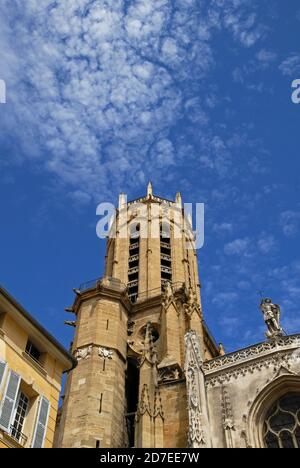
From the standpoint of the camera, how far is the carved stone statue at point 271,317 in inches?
878

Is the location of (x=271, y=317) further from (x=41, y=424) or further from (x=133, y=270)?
(x=133, y=270)

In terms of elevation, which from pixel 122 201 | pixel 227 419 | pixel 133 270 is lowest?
pixel 227 419

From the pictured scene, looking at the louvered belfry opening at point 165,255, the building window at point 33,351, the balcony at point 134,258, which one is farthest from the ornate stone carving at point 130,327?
the building window at point 33,351

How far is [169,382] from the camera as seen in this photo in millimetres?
23469

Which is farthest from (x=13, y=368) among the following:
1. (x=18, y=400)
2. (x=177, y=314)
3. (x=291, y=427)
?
(x=177, y=314)

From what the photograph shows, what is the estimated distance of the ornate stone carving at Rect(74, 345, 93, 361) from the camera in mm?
25094

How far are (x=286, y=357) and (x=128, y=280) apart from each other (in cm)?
1754

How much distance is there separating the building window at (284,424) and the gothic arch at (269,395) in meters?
0.16

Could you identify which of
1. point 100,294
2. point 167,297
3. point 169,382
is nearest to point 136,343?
point 167,297

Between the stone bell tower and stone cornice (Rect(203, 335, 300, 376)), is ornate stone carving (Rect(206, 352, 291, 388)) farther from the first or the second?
the stone bell tower

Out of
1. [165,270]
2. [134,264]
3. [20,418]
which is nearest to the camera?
[20,418]

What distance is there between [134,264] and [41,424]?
81.5 ft

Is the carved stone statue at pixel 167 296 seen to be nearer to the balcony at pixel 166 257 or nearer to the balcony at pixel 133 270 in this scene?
the balcony at pixel 133 270

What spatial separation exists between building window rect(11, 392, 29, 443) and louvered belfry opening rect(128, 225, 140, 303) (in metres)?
20.6
